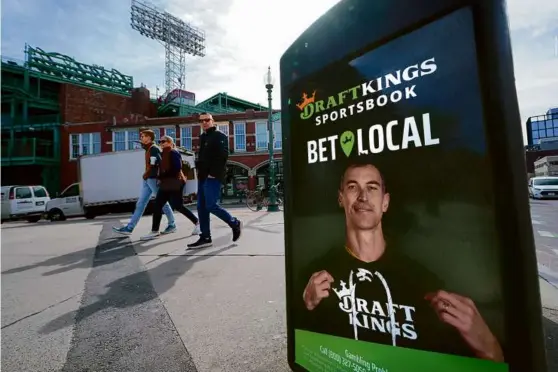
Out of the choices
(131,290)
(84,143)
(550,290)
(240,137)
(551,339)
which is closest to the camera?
(551,339)

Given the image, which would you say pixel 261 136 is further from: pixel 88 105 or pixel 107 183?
pixel 88 105

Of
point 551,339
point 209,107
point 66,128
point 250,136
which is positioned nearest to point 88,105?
point 66,128

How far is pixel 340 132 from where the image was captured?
3.46ft

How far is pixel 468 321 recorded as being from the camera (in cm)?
76

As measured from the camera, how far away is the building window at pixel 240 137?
89.0 ft

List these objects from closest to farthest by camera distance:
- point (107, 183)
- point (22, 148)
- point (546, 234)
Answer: point (546, 234) → point (107, 183) → point (22, 148)

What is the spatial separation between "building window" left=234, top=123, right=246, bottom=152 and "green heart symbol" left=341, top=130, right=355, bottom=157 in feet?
86.6

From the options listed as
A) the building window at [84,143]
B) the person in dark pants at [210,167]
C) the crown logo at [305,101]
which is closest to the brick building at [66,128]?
the building window at [84,143]

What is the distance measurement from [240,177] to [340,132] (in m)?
27.0

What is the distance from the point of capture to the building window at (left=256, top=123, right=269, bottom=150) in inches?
1053

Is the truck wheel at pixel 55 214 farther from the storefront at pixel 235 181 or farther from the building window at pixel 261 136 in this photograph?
the building window at pixel 261 136

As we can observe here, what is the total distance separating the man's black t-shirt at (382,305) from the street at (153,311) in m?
0.55

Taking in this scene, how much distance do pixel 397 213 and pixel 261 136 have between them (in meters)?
26.4

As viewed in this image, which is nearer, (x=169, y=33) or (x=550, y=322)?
(x=550, y=322)
